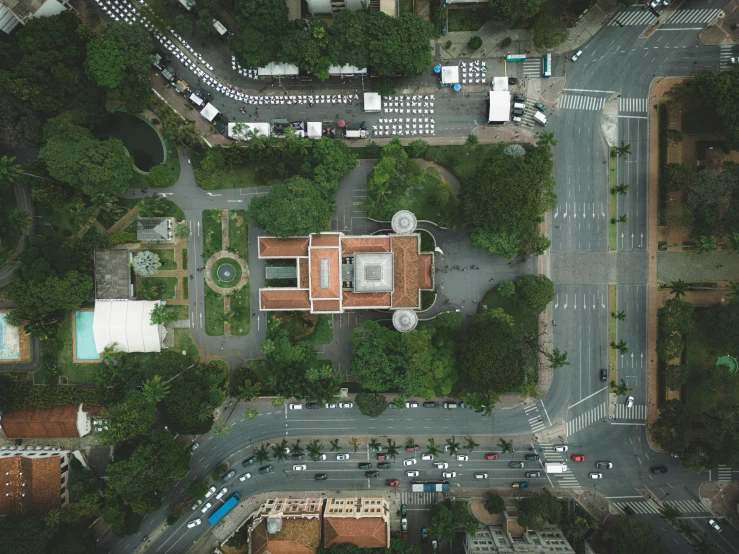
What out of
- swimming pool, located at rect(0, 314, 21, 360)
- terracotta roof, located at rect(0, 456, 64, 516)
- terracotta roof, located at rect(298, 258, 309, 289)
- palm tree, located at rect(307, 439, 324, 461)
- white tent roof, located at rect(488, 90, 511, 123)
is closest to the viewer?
terracotta roof, located at rect(0, 456, 64, 516)

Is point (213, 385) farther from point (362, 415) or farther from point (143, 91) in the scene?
point (143, 91)

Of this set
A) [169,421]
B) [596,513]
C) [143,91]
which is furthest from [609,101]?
[169,421]

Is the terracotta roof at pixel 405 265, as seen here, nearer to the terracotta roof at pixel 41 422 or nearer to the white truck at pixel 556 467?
the white truck at pixel 556 467

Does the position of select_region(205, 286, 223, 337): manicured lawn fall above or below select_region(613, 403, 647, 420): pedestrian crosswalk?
above

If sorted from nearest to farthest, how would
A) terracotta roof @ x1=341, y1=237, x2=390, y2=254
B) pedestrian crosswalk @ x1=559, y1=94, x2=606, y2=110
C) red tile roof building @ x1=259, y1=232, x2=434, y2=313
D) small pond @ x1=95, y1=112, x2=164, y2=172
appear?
red tile roof building @ x1=259, y1=232, x2=434, y2=313, terracotta roof @ x1=341, y1=237, x2=390, y2=254, pedestrian crosswalk @ x1=559, y1=94, x2=606, y2=110, small pond @ x1=95, y1=112, x2=164, y2=172

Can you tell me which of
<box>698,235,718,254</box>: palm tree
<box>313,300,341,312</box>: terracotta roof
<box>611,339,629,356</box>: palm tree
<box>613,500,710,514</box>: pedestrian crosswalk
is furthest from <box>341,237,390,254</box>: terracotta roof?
<box>613,500,710,514</box>: pedestrian crosswalk

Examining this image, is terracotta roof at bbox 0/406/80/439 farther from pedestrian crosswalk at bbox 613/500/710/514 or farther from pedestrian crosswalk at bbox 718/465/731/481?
pedestrian crosswalk at bbox 718/465/731/481

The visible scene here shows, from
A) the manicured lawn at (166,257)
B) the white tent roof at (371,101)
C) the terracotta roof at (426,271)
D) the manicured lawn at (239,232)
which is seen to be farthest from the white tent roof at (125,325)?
the white tent roof at (371,101)
